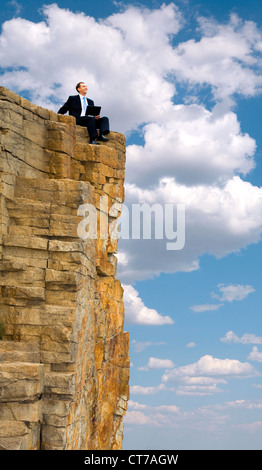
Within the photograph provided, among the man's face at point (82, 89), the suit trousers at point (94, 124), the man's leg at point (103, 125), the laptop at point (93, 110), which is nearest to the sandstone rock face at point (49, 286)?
the suit trousers at point (94, 124)

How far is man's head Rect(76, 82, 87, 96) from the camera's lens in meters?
22.6

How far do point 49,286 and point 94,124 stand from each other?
22.9ft

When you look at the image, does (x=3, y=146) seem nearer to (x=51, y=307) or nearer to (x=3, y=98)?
(x=3, y=98)

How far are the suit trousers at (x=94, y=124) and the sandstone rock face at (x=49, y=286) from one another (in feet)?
2.47

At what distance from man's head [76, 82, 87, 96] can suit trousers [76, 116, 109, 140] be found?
40.1 inches

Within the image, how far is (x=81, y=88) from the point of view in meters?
22.5

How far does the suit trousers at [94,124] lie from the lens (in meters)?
22.0

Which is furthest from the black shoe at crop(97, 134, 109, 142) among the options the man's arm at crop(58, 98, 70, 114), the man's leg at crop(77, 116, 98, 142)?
the man's arm at crop(58, 98, 70, 114)

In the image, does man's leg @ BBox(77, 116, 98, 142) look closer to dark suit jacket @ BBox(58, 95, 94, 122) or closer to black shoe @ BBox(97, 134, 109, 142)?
black shoe @ BBox(97, 134, 109, 142)

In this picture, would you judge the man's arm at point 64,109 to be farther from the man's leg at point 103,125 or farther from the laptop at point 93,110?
the man's leg at point 103,125

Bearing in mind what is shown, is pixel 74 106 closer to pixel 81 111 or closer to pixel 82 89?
pixel 81 111

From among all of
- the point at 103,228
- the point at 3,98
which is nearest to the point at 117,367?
the point at 103,228

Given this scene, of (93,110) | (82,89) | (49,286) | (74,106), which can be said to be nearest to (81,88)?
(82,89)

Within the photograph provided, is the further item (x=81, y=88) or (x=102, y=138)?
(x=81, y=88)
